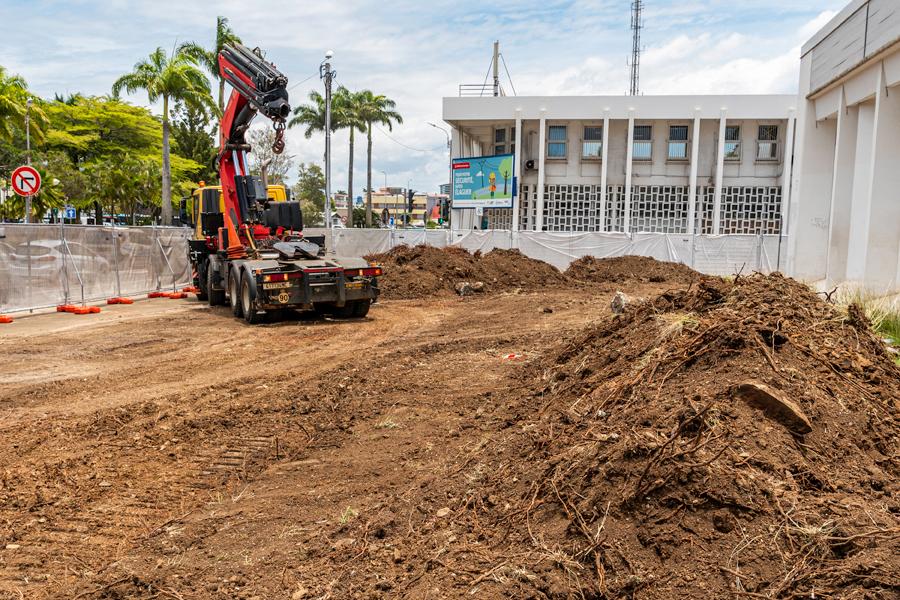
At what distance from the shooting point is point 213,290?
59.4 ft

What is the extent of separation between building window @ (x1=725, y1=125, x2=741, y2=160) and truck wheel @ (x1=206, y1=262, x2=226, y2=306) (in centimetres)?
2737

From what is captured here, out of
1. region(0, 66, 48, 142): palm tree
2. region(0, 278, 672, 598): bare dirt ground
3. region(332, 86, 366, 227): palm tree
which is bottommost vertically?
region(0, 278, 672, 598): bare dirt ground

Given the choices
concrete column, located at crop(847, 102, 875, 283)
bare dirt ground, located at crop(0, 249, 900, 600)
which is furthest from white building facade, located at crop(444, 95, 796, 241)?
bare dirt ground, located at crop(0, 249, 900, 600)

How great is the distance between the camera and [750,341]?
17.7 feet

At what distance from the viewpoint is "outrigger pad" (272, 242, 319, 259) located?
15461mm

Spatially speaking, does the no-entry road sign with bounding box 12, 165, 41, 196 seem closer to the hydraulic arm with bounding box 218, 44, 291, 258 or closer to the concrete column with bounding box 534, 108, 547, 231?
the hydraulic arm with bounding box 218, 44, 291, 258

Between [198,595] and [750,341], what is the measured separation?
13.5 feet

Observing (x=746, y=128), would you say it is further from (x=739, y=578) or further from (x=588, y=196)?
(x=739, y=578)

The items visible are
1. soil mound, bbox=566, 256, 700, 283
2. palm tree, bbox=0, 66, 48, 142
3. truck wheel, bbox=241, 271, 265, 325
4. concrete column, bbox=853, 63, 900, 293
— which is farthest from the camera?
soil mound, bbox=566, 256, 700, 283

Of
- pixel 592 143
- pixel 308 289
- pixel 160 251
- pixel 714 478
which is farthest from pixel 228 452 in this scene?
pixel 592 143

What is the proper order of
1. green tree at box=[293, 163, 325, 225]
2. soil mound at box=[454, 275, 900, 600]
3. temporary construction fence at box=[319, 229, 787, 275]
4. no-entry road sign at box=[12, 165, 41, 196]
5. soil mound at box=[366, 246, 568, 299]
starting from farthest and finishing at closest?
green tree at box=[293, 163, 325, 225], temporary construction fence at box=[319, 229, 787, 275], soil mound at box=[366, 246, 568, 299], no-entry road sign at box=[12, 165, 41, 196], soil mound at box=[454, 275, 900, 600]

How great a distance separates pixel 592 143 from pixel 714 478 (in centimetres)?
3468

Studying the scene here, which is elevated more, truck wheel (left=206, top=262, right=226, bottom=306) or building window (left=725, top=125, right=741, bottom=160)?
building window (left=725, top=125, right=741, bottom=160)

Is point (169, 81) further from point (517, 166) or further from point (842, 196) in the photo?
point (842, 196)
